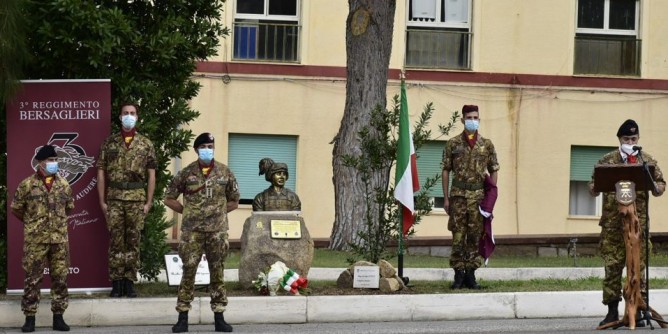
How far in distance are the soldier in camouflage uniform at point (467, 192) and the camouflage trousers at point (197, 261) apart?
3.11m

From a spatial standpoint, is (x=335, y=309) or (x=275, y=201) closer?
(x=335, y=309)

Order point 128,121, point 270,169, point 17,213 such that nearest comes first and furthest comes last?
point 17,213, point 128,121, point 270,169

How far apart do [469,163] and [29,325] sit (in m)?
5.06

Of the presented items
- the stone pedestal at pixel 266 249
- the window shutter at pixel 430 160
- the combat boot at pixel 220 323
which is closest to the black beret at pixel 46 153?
the combat boot at pixel 220 323

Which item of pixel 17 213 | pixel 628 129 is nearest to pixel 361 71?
pixel 628 129

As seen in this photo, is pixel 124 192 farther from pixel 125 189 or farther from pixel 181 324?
pixel 181 324

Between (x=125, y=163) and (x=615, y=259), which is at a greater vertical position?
(x=125, y=163)

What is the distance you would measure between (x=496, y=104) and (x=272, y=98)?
15.7ft

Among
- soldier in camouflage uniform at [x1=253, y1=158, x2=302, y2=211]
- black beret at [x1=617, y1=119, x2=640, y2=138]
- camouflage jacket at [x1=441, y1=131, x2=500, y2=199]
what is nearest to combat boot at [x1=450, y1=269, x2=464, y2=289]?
camouflage jacket at [x1=441, y1=131, x2=500, y2=199]

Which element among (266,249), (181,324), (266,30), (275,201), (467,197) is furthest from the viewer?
(266,30)

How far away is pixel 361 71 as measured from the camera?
21.6 m

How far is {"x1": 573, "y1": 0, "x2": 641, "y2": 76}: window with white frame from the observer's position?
2975 centimetres

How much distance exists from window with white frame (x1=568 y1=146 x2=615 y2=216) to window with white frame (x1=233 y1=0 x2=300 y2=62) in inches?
253

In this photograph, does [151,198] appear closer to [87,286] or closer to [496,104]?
[87,286]
